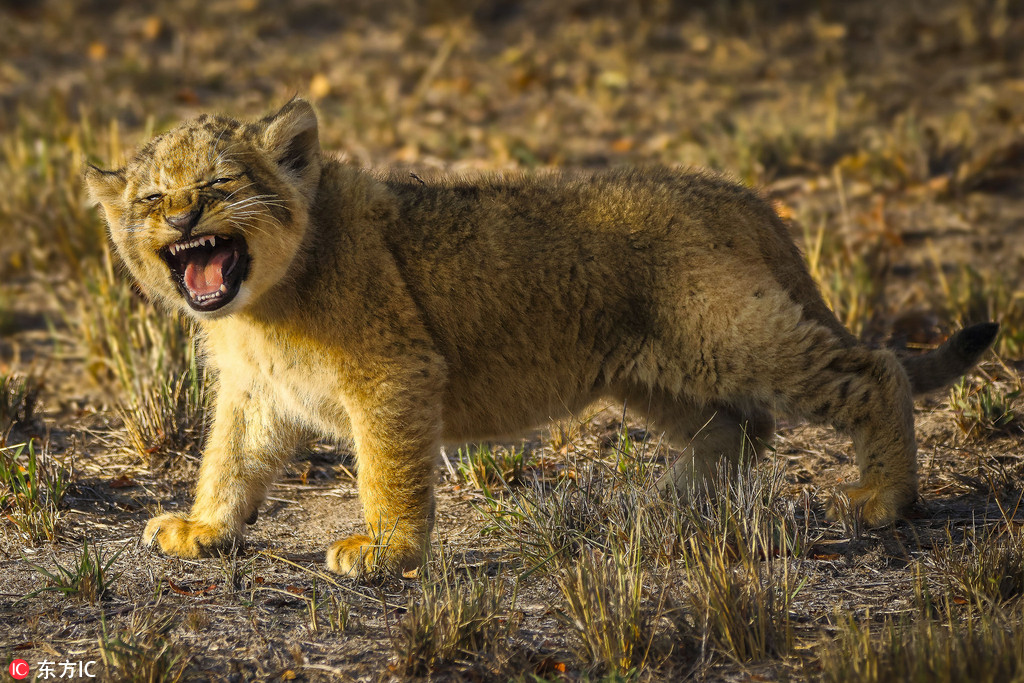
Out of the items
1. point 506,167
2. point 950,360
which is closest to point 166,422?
point 950,360

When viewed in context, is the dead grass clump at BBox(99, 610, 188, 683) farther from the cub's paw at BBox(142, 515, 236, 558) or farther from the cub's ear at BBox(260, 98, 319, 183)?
the cub's ear at BBox(260, 98, 319, 183)

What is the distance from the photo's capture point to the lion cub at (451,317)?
388cm

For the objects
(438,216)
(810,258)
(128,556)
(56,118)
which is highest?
(56,118)

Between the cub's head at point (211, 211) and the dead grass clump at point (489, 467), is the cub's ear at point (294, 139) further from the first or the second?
the dead grass clump at point (489, 467)

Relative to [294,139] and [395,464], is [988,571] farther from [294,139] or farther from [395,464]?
[294,139]

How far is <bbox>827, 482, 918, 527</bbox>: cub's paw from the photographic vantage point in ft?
13.6

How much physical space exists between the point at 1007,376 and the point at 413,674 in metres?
3.60

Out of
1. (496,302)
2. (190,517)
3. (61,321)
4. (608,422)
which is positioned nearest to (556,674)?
(496,302)

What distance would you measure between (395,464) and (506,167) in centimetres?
449

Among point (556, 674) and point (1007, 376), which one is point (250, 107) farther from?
point (556, 674)

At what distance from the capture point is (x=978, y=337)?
14.4ft

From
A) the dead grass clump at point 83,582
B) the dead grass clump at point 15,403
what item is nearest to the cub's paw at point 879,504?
the dead grass clump at point 83,582

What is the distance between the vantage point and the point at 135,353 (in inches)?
225

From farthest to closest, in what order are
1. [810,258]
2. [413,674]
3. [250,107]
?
[250,107] → [810,258] → [413,674]
